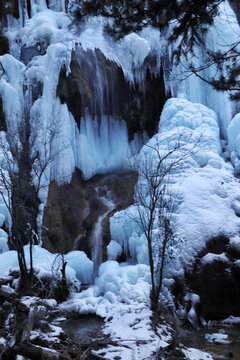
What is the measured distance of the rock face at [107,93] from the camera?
45.7 ft

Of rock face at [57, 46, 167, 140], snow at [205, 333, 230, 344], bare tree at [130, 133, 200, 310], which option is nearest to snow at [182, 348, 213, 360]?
snow at [205, 333, 230, 344]

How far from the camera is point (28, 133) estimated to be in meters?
12.4

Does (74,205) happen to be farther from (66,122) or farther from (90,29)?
(90,29)

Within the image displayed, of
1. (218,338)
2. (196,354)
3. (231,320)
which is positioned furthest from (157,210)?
(196,354)

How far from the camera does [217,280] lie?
826 cm

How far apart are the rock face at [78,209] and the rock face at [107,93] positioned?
3018 millimetres

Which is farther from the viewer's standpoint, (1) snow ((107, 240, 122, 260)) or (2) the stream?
(1) snow ((107, 240, 122, 260))

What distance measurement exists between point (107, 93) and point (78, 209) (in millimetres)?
5700

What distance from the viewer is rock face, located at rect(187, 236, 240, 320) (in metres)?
7.96

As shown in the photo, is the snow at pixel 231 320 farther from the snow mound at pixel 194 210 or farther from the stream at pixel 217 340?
the snow mound at pixel 194 210

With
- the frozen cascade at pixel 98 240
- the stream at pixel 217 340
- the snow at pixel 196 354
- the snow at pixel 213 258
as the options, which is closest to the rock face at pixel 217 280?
the snow at pixel 213 258

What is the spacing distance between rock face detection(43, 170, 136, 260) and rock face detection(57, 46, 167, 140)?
3018mm

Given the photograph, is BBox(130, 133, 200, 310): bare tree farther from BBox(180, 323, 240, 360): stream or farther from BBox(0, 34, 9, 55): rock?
BBox(0, 34, 9, 55): rock

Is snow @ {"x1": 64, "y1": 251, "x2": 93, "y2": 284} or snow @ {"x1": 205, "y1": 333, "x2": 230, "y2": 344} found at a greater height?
snow @ {"x1": 64, "y1": 251, "x2": 93, "y2": 284}
